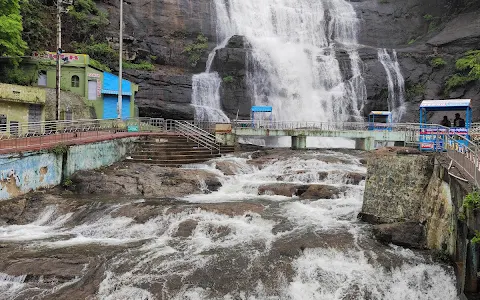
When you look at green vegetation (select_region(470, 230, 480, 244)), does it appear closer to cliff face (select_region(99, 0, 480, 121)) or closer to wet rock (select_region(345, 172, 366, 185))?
wet rock (select_region(345, 172, 366, 185))

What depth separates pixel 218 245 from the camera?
9.70m

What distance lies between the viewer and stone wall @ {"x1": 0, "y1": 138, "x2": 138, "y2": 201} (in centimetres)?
1301

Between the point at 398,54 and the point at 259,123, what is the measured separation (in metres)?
24.0

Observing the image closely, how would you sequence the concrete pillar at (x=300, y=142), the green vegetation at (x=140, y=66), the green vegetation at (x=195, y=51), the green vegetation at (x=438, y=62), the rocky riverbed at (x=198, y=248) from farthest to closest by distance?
the green vegetation at (x=438, y=62)
the green vegetation at (x=195, y=51)
the green vegetation at (x=140, y=66)
the concrete pillar at (x=300, y=142)
the rocky riverbed at (x=198, y=248)

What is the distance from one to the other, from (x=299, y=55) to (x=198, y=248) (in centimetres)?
3700

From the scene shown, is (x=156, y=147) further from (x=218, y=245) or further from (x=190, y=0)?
(x=190, y=0)

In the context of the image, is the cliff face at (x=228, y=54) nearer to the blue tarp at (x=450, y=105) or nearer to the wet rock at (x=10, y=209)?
the blue tarp at (x=450, y=105)

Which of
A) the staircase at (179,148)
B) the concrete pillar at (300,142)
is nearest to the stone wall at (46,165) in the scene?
the staircase at (179,148)

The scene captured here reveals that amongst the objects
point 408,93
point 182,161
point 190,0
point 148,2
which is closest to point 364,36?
point 408,93

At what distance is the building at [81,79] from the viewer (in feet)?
102

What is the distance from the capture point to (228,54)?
4016 cm

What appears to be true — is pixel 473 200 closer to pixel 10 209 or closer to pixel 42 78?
pixel 10 209

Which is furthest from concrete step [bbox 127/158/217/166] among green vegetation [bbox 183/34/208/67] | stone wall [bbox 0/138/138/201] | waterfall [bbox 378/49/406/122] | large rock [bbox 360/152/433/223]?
waterfall [bbox 378/49/406/122]

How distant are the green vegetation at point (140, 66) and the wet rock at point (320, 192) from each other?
92.6 ft
